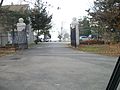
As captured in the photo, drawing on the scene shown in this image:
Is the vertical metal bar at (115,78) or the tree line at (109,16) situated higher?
the tree line at (109,16)

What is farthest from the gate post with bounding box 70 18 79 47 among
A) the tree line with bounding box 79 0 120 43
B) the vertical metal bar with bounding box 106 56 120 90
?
the vertical metal bar with bounding box 106 56 120 90

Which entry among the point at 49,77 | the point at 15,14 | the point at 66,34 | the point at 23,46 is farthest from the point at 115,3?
the point at 66,34

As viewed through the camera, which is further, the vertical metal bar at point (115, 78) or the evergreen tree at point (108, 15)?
the evergreen tree at point (108, 15)

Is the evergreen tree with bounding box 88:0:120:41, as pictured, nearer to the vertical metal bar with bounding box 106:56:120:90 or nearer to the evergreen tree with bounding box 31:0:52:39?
the evergreen tree with bounding box 31:0:52:39

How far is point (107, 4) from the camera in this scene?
3547 cm

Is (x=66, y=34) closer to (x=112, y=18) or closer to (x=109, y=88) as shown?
(x=112, y=18)

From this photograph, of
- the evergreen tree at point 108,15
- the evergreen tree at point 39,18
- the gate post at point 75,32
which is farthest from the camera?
the evergreen tree at point 39,18

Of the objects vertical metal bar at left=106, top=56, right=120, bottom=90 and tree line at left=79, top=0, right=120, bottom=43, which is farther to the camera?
tree line at left=79, top=0, right=120, bottom=43

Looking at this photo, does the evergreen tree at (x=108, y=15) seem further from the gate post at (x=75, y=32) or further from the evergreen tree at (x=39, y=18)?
the evergreen tree at (x=39, y=18)

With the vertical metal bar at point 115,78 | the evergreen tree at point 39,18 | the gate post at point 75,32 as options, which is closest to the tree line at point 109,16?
the gate post at point 75,32

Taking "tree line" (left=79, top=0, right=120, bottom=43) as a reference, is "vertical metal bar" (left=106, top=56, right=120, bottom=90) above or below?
below

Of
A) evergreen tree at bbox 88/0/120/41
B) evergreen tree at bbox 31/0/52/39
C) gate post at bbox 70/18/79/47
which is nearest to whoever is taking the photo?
evergreen tree at bbox 88/0/120/41

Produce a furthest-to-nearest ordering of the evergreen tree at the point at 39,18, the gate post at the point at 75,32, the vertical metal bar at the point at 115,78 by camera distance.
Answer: the evergreen tree at the point at 39,18 < the gate post at the point at 75,32 < the vertical metal bar at the point at 115,78

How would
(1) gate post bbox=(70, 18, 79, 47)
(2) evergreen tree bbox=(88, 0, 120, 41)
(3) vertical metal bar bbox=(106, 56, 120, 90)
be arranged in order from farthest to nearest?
1. (1) gate post bbox=(70, 18, 79, 47)
2. (2) evergreen tree bbox=(88, 0, 120, 41)
3. (3) vertical metal bar bbox=(106, 56, 120, 90)
